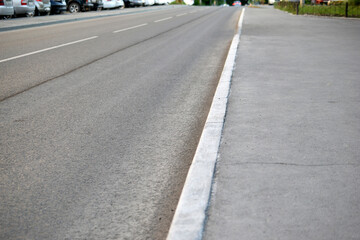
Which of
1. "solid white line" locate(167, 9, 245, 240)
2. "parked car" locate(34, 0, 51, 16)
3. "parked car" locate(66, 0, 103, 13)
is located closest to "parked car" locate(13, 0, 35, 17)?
"parked car" locate(34, 0, 51, 16)

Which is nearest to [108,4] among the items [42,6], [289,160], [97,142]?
[42,6]

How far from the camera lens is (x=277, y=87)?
5781 mm

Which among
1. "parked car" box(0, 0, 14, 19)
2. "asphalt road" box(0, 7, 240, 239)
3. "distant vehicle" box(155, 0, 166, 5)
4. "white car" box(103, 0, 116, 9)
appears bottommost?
"asphalt road" box(0, 7, 240, 239)

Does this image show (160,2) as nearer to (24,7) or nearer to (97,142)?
(24,7)

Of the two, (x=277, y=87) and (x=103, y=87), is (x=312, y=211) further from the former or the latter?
(x=103, y=87)

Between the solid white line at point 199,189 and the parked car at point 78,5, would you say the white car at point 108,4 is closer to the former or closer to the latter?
the parked car at point 78,5

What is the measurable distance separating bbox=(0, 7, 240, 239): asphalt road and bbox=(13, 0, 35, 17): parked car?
15.9 metres

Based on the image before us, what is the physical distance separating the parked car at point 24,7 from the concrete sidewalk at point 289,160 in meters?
19.4

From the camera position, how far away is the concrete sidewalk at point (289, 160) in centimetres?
242

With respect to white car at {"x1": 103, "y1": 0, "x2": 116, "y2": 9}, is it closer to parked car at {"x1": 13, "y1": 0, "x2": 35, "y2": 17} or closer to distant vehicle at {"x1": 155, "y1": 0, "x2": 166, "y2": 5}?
parked car at {"x1": 13, "y1": 0, "x2": 35, "y2": 17}

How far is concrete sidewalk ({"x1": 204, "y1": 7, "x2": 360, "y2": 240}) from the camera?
7.95 ft

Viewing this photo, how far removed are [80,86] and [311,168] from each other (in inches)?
169

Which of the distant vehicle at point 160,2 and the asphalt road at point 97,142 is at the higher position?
the distant vehicle at point 160,2

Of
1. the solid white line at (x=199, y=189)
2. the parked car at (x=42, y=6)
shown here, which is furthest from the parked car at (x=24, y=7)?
the solid white line at (x=199, y=189)
